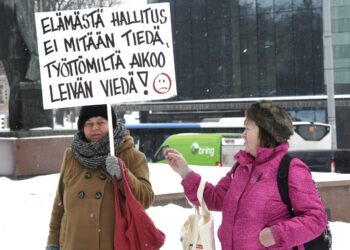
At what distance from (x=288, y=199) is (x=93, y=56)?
1.63m

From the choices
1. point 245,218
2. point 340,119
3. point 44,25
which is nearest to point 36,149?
point 44,25

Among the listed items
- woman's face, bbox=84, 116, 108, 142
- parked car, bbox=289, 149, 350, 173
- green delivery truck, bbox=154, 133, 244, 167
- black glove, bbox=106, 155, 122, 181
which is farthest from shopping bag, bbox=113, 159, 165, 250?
green delivery truck, bbox=154, 133, 244, 167

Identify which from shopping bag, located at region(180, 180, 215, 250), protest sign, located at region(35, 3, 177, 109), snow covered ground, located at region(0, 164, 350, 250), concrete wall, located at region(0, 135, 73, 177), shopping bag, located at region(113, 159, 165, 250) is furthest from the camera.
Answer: concrete wall, located at region(0, 135, 73, 177)

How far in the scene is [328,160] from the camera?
50.7ft

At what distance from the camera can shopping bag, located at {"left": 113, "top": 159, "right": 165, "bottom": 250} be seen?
320 centimetres

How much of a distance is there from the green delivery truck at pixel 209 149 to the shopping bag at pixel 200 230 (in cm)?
1416

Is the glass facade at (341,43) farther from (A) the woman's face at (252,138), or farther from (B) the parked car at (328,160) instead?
(A) the woman's face at (252,138)

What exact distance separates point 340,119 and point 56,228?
3557cm

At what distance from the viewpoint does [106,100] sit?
12.3ft

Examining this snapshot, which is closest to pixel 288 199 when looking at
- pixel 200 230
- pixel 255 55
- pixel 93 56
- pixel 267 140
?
pixel 267 140

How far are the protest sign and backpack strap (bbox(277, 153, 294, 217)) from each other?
1.26 meters

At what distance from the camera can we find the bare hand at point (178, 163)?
3.54 metres

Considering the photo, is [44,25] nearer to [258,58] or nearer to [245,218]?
[245,218]

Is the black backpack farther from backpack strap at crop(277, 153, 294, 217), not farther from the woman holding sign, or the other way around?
the woman holding sign
